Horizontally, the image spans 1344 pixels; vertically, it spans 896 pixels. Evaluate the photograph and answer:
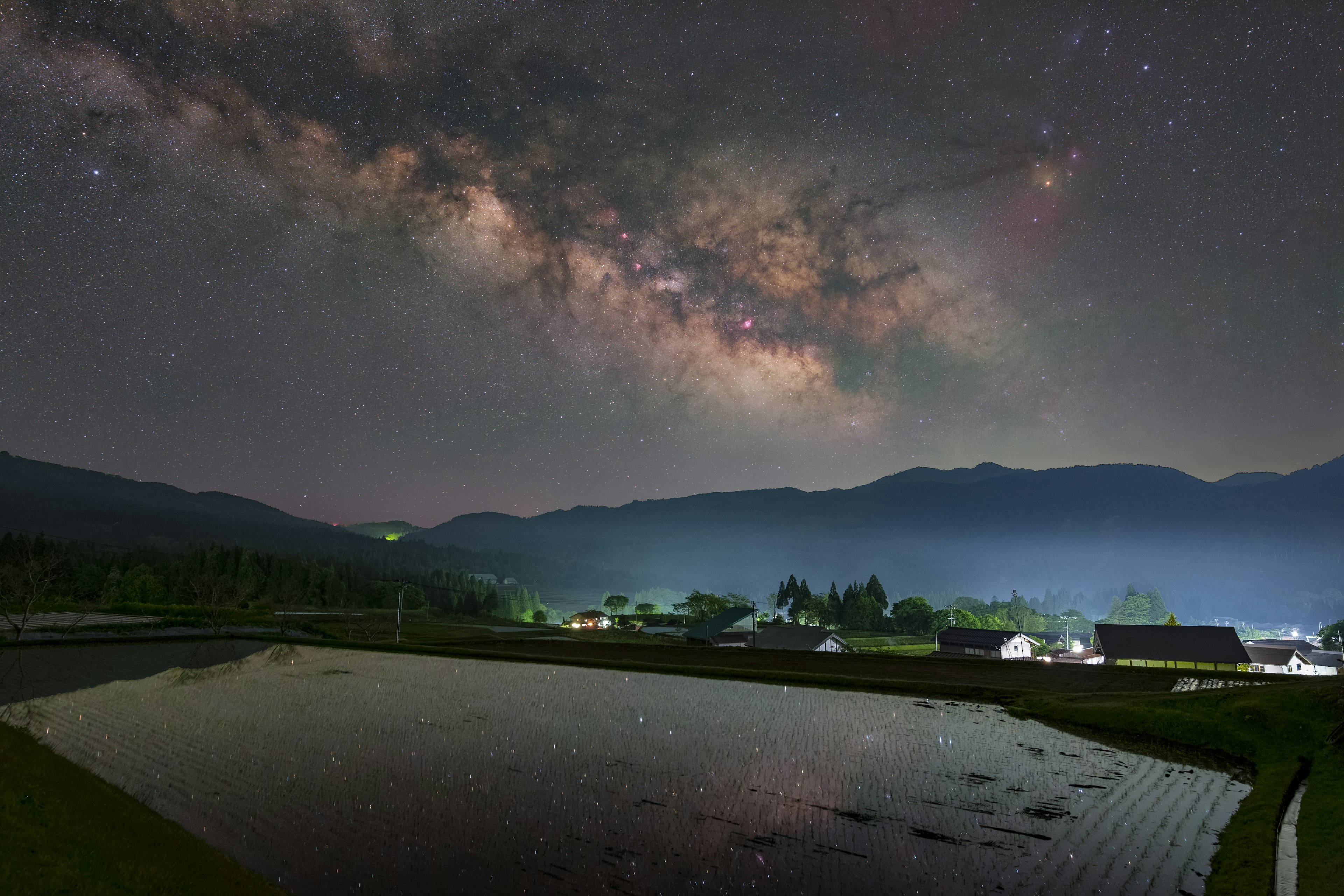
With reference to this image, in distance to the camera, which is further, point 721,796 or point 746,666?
point 746,666

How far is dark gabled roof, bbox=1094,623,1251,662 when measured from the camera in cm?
7475

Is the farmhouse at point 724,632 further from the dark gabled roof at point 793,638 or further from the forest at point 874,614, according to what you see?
the forest at point 874,614

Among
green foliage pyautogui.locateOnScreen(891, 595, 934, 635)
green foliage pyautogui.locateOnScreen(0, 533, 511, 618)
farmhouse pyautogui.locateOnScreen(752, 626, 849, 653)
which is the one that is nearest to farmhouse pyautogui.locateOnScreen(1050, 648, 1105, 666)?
green foliage pyautogui.locateOnScreen(891, 595, 934, 635)

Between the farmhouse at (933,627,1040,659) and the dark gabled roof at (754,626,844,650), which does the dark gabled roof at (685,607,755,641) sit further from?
the farmhouse at (933,627,1040,659)

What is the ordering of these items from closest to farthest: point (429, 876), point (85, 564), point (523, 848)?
point (429, 876) < point (523, 848) < point (85, 564)

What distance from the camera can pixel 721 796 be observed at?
21688mm

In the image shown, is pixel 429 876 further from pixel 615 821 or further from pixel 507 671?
pixel 507 671

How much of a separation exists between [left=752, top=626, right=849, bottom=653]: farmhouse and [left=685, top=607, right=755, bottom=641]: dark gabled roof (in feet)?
20.4

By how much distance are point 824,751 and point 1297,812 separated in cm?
1549

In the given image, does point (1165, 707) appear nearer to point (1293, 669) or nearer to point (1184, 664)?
point (1184, 664)

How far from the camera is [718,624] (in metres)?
112

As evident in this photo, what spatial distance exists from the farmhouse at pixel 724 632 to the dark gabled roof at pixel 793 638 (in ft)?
8.86

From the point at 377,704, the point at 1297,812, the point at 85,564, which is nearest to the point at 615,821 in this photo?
the point at 1297,812

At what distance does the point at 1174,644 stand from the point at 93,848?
9786 cm
